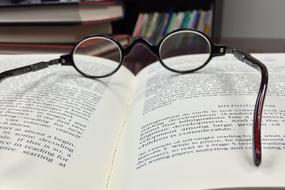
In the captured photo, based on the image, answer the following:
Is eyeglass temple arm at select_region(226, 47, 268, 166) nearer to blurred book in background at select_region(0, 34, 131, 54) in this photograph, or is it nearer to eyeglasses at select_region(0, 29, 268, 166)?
eyeglasses at select_region(0, 29, 268, 166)

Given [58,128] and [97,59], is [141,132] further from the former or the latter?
[97,59]

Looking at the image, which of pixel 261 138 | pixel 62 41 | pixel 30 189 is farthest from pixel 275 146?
pixel 62 41

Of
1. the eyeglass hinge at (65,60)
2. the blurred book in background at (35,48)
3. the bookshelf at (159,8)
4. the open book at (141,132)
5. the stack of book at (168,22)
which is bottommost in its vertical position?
the open book at (141,132)

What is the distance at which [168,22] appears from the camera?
1.27 m

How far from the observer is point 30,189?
31 cm

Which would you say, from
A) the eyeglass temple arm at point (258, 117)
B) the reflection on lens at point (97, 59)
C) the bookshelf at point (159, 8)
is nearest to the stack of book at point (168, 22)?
the bookshelf at point (159, 8)

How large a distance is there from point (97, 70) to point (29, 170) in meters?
0.29

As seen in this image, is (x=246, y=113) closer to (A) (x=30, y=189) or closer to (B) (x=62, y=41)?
(A) (x=30, y=189)

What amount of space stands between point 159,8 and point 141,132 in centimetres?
103

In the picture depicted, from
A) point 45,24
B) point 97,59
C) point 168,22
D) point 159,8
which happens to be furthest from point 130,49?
point 159,8

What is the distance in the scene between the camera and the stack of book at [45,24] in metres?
0.69

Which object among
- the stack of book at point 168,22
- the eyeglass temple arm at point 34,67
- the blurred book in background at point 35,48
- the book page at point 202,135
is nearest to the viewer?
the book page at point 202,135

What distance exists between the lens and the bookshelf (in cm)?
131

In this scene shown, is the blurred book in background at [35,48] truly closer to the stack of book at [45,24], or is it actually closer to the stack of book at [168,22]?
the stack of book at [45,24]
